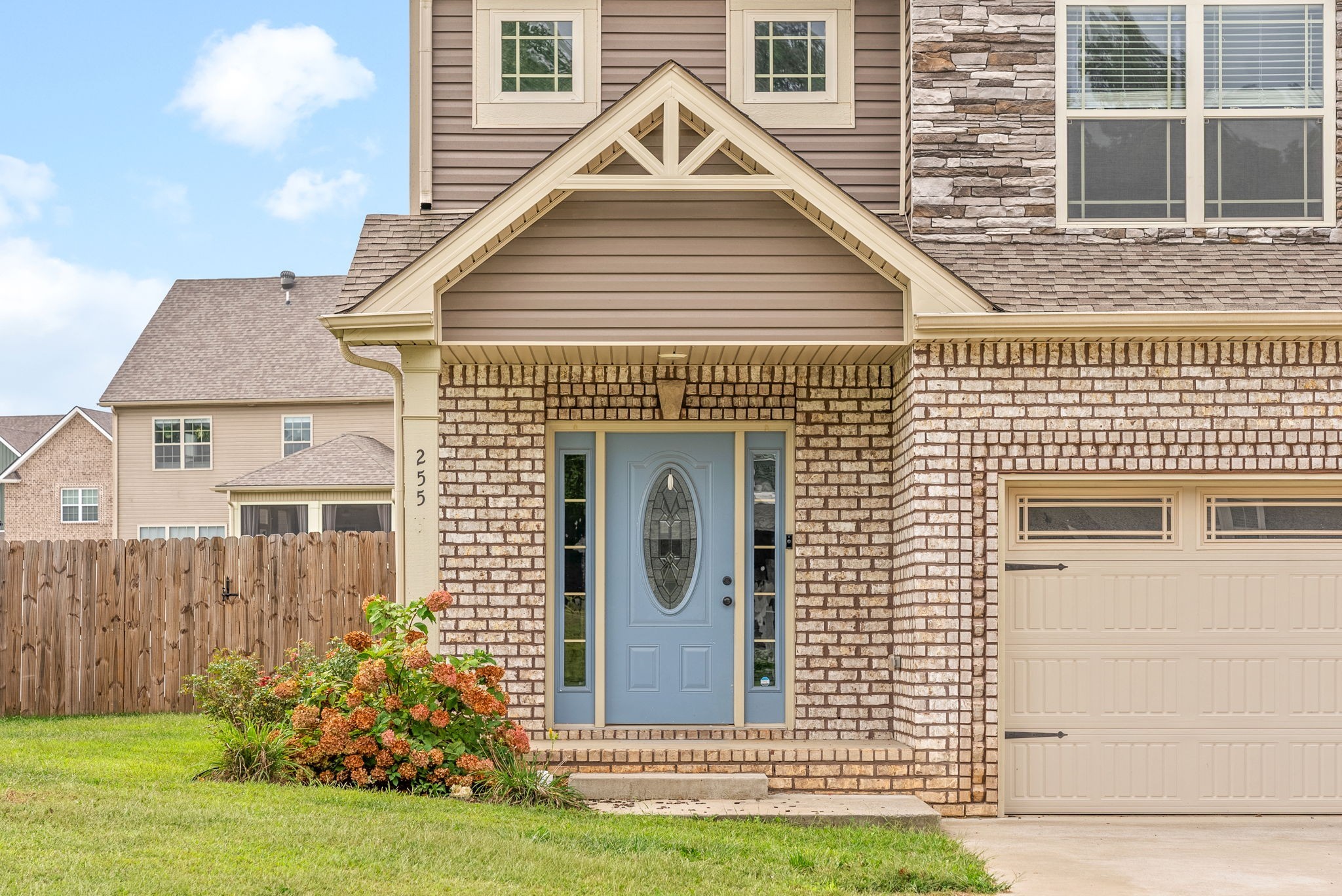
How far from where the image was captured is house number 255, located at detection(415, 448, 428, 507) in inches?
343

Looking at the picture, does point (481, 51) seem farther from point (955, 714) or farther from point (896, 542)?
point (955, 714)

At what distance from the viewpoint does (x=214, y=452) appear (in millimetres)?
28453

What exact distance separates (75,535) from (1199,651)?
31831mm

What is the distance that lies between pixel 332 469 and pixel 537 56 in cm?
1620

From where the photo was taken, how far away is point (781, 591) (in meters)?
9.74

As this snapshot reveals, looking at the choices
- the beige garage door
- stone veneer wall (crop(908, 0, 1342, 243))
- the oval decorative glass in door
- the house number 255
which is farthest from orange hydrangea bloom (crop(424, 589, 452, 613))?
stone veneer wall (crop(908, 0, 1342, 243))

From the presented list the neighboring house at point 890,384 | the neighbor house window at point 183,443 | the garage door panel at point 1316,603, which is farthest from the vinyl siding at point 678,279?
the neighbor house window at point 183,443

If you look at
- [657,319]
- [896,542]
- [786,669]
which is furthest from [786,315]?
[786,669]

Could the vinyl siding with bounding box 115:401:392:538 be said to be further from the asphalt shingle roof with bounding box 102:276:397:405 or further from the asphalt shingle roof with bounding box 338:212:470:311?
the asphalt shingle roof with bounding box 338:212:470:311

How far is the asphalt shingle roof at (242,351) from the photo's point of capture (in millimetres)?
28281

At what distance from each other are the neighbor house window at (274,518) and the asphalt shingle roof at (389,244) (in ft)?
52.8

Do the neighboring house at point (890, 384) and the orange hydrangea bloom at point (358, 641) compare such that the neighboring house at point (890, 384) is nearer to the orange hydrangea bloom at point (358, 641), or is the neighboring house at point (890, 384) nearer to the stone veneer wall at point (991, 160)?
the stone veneer wall at point (991, 160)

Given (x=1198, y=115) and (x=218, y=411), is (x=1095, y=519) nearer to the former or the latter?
(x=1198, y=115)

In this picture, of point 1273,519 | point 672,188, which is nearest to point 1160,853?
point 1273,519
